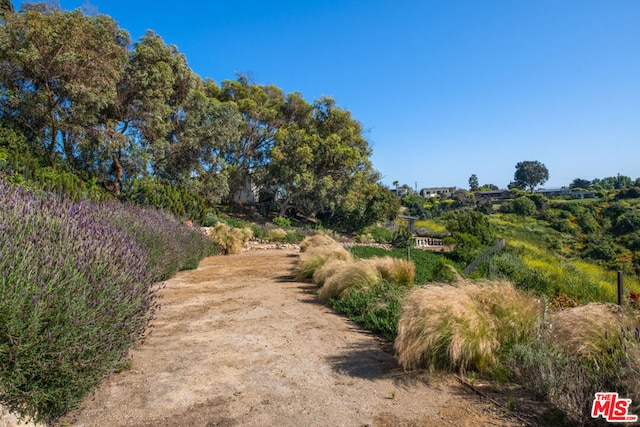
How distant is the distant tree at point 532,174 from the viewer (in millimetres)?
91812

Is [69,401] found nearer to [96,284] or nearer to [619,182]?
[96,284]

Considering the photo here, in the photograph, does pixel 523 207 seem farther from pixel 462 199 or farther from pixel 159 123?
pixel 159 123

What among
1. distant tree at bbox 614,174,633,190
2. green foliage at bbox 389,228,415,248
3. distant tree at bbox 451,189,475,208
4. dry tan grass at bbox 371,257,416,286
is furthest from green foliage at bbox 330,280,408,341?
distant tree at bbox 614,174,633,190

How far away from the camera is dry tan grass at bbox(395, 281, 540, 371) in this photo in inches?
127

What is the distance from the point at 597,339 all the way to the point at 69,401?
141 inches

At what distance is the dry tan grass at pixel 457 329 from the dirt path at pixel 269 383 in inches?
8.1

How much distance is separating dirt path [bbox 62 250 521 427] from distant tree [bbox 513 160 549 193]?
100m

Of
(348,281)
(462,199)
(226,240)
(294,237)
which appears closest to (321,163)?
(294,237)

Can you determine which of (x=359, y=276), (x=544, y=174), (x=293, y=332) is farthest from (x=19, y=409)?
(x=544, y=174)

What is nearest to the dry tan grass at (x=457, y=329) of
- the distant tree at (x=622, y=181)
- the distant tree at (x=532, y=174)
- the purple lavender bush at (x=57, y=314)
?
the purple lavender bush at (x=57, y=314)

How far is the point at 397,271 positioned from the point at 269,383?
12.8 ft

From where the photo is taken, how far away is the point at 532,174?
302ft

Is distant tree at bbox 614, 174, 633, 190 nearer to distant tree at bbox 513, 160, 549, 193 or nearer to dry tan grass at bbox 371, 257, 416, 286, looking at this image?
distant tree at bbox 513, 160, 549, 193

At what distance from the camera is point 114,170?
1802 centimetres
